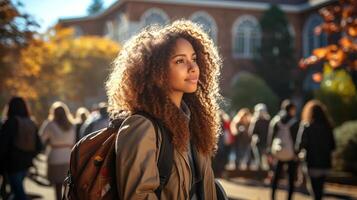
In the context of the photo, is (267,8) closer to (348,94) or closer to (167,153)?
(348,94)

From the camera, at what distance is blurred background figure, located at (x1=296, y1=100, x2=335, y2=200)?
26.6 ft

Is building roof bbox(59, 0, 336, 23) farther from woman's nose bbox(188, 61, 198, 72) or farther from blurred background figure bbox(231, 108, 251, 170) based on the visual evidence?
woman's nose bbox(188, 61, 198, 72)

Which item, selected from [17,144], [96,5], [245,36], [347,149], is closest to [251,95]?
[245,36]

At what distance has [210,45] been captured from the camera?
124 inches

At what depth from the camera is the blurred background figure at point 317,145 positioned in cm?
810

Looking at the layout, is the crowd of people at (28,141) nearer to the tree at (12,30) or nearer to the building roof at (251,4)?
the tree at (12,30)

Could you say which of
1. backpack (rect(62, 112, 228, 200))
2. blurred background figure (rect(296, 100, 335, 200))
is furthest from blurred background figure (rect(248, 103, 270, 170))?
backpack (rect(62, 112, 228, 200))

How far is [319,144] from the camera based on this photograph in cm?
810

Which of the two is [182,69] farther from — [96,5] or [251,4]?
[96,5]

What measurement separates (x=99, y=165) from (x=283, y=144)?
6.82 m

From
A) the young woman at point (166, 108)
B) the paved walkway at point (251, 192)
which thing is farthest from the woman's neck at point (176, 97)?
the paved walkway at point (251, 192)

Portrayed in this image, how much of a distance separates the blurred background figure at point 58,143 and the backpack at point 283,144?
3320 mm

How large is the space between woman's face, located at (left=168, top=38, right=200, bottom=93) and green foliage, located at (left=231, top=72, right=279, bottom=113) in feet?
106

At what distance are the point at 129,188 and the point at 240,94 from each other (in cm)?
3308
